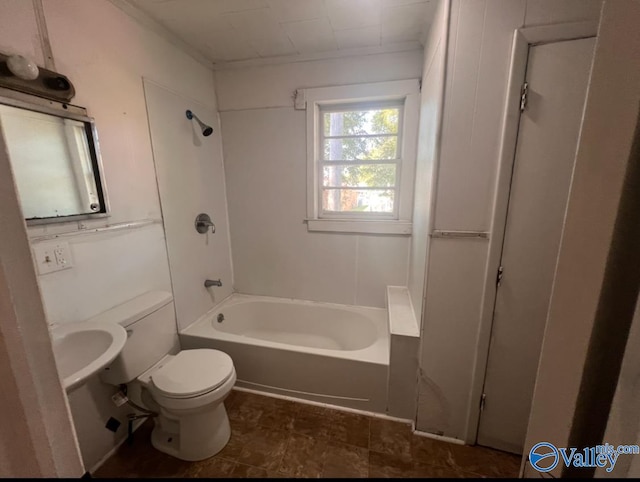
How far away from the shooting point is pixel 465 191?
1242 mm

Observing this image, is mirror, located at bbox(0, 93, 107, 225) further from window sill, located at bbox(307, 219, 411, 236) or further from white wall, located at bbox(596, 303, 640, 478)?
white wall, located at bbox(596, 303, 640, 478)

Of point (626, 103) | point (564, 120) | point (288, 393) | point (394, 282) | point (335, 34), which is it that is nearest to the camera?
point (626, 103)

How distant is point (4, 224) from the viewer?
0.37 metres

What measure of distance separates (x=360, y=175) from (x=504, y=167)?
1162 millimetres

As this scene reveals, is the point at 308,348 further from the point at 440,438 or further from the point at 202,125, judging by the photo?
the point at 202,125

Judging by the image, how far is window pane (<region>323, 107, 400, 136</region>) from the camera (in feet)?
6.75

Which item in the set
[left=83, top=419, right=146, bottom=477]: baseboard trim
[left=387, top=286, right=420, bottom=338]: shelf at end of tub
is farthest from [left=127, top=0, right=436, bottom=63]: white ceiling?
[left=83, top=419, right=146, bottom=477]: baseboard trim

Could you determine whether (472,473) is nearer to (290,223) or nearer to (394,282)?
(394,282)

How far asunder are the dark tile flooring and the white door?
0.22m

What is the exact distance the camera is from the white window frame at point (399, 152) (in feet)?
6.22

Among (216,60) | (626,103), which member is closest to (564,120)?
(626,103)

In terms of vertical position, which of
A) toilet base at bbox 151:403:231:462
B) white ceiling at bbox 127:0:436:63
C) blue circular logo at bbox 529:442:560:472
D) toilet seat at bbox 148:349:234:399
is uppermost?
white ceiling at bbox 127:0:436:63

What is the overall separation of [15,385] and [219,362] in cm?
121

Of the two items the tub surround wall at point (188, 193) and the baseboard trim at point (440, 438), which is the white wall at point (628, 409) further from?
the tub surround wall at point (188, 193)
